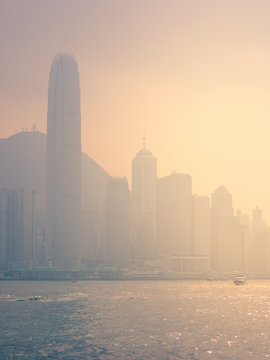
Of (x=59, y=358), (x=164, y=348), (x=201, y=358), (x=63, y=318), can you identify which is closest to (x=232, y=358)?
(x=201, y=358)

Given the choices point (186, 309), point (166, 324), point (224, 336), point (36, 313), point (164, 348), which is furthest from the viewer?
point (186, 309)

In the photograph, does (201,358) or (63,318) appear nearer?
(201,358)

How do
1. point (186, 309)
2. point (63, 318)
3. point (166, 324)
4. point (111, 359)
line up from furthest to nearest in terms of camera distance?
point (186, 309), point (63, 318), point (166, 324), point (111, 359)

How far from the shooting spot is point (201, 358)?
4072 inches

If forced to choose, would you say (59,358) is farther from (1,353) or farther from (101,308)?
(101,308)

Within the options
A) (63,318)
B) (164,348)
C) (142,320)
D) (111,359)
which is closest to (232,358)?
(164,348)

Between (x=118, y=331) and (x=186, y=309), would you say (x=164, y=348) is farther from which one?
(x=186, y=309)

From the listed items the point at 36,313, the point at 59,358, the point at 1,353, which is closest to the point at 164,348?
the point at 59,358

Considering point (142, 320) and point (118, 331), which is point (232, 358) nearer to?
point (118, 331)

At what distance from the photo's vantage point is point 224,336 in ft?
427

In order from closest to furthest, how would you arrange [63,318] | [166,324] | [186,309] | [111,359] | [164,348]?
[111,359] → [164,348] → [166,324] → [63,318] → [186,309]

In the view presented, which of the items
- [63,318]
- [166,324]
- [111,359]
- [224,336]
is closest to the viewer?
[111,359]

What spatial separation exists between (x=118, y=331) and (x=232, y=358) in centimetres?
3966

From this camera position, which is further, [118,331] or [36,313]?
[36,313]
